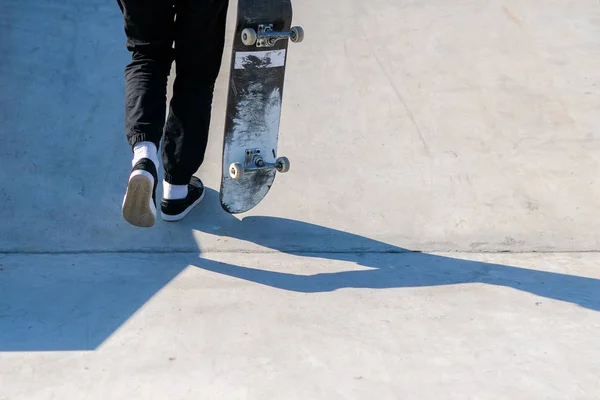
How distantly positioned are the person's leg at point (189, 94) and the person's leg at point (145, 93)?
2.8 inches

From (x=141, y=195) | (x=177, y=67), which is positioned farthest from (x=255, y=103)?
(x=141, y=195)

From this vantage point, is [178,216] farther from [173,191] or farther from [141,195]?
[141,195]

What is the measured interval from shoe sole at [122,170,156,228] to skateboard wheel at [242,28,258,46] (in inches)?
25.8

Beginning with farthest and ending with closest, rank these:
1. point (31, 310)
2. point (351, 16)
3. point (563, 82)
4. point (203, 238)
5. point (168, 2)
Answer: point (351, 16)
point (563, 82)
point (203, 238)
point (168, 2)
point (31, 310)

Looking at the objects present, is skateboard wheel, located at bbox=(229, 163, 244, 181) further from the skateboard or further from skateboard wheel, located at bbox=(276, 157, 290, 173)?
skateboard wheel, located at bbox=(276, 157, 290, 173)

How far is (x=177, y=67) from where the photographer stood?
306 centimetres

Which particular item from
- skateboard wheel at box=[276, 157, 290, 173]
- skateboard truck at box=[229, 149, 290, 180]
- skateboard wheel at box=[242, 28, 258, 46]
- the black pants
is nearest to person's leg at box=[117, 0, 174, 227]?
the black pants

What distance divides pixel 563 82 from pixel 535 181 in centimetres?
89

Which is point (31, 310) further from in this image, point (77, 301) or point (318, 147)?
point (318, 147)

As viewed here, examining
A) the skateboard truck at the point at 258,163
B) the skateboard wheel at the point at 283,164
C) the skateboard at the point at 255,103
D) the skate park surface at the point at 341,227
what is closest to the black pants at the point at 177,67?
the skateboard at the point at 255,103

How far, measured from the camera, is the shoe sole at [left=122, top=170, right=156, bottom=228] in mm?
2756

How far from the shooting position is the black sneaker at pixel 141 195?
2.76 metres

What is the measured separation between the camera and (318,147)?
12.4 feet

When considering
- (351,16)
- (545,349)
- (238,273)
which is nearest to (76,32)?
(351,16)
